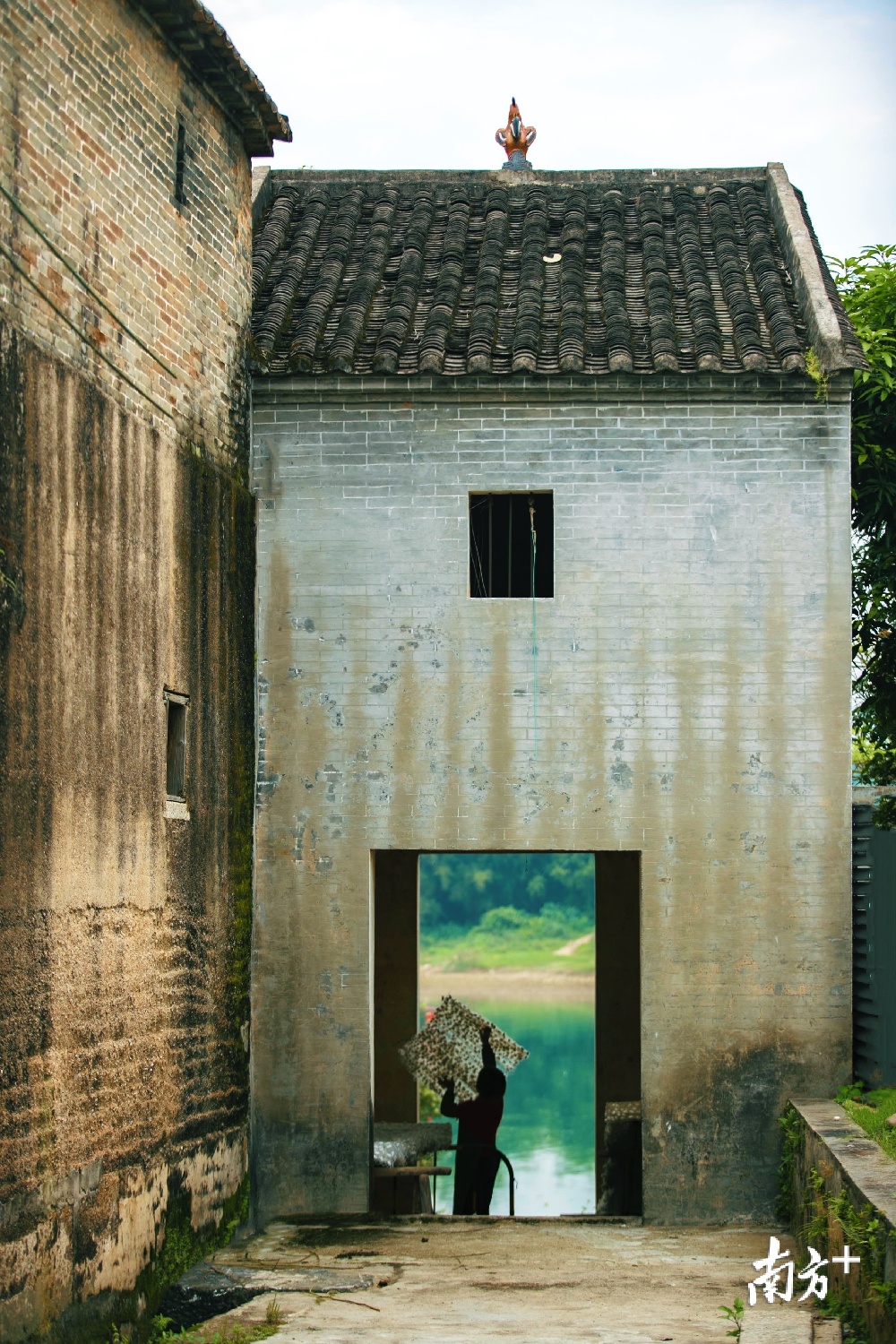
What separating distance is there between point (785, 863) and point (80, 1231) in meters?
4.94

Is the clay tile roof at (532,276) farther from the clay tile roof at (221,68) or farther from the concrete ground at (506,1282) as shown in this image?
the concrete ground at (506,1282)

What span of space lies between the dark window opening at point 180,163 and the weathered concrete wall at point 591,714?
158 centimetres

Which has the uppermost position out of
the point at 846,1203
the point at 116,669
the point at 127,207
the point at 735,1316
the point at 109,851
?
the point at 127,207

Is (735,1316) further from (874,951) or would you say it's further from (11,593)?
(11,593)

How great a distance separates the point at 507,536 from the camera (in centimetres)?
1061

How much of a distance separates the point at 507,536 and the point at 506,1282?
4603mm

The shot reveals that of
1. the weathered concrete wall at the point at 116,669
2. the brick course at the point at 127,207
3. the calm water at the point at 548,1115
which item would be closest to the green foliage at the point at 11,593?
the weathered concrete wall at the point at 116,669

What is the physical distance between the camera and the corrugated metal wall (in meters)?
9.68

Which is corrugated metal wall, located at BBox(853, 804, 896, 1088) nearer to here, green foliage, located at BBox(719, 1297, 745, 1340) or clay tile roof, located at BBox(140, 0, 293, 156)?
green foliage, located at BBox(719, 1297, 745, 1340)

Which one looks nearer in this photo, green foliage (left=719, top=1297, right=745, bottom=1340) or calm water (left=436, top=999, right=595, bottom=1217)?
green foliage (left=719, top=1297, right=745, bottom=1340)

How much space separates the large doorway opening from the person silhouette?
0.82m

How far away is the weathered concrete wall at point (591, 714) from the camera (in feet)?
33.0

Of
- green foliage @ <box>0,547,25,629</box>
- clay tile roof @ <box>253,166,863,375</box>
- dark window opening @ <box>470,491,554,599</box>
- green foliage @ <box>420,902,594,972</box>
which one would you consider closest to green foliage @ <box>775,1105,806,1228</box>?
dark window opening @ <box>470,491,554,599</box>

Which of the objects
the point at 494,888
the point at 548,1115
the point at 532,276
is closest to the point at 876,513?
the point at 532,276
